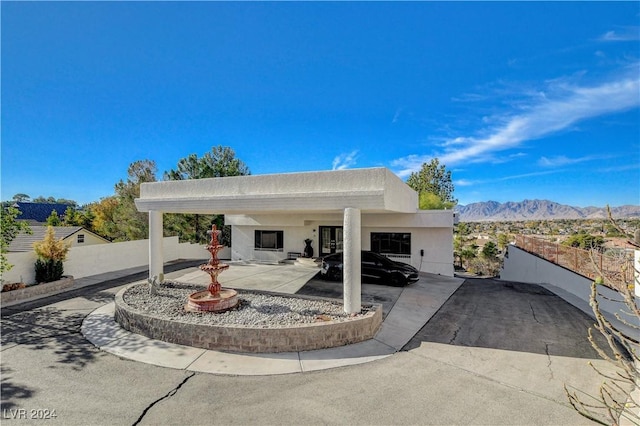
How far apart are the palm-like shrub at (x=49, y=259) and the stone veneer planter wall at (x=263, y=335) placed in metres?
8.85

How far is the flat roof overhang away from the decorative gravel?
2.91 meters

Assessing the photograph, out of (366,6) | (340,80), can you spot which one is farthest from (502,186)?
(366,6)

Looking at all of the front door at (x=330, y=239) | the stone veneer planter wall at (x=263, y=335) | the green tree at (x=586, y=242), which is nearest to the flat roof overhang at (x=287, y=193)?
the stone veneer planter wall at (x=263, y=335)

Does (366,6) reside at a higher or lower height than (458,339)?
higher

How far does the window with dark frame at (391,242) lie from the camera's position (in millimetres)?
16422

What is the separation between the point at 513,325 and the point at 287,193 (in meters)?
7.69

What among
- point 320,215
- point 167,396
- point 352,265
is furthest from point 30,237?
point 352,265

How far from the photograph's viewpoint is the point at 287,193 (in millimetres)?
9023

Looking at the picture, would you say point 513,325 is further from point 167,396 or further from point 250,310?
point 167,396

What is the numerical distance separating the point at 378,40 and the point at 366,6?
1839 mm

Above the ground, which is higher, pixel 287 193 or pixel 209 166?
pixel 209 166

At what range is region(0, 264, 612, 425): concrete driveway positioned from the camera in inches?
188

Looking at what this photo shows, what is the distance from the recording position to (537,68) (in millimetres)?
13961

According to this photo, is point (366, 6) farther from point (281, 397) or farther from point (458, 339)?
point (281, 397)
